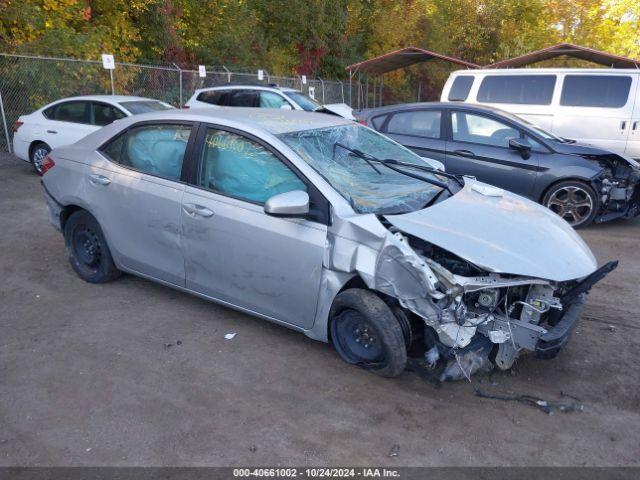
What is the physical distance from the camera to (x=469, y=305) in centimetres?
347

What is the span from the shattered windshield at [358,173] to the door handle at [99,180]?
1.68 m

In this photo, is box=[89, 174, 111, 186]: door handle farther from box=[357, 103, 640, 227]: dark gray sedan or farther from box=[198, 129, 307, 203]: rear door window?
box=[357, 103, 640, 227]: dark gray sedan

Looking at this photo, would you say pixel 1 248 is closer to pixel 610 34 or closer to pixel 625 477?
pixel 625 477

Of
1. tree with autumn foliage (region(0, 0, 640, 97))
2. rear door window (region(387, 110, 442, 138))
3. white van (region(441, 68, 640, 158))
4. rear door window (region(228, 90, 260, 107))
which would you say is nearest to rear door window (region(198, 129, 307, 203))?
rear door window (region(387, 110, 442, 138))

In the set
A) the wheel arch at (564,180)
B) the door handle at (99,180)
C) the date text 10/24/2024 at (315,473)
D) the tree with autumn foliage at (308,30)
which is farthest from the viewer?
the tree with autumn foliage at (308,30)

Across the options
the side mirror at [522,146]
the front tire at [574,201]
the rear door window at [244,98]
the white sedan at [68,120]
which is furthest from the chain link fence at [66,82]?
the front tire at [574,201]

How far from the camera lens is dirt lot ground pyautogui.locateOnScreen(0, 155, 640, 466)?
298cm

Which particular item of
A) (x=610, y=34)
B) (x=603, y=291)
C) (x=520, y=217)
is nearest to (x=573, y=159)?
(x=603, y=291)

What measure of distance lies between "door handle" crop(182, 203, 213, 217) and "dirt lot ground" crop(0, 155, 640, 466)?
922 millimetres

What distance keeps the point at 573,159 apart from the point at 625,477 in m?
5.18

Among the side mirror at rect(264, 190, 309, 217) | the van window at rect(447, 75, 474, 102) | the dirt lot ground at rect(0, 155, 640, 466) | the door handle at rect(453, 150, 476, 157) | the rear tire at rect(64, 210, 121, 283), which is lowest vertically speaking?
the dirt lot ground at rect(0, 155, 640, 466)

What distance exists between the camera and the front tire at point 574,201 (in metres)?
7.21

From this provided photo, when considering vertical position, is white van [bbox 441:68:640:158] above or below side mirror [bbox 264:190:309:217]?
above

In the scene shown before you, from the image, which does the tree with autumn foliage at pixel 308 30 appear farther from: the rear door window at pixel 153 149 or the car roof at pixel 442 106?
the rear door window at pixel 153 149
